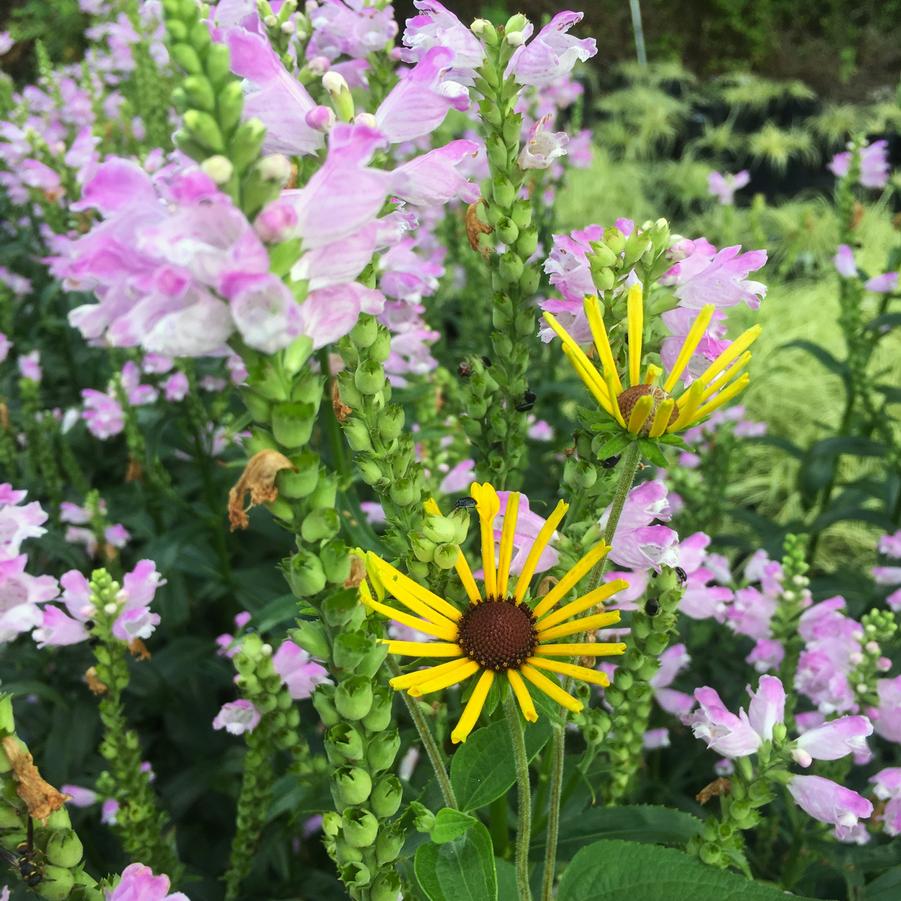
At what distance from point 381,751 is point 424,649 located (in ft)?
0.40

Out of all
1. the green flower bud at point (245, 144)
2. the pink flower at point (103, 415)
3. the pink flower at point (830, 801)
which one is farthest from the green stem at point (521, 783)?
the pink flower at point (103, 415)

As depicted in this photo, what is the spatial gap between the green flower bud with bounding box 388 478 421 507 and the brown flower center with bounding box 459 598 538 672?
0.22m

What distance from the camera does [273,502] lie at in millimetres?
805

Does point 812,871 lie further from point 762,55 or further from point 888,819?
point 762,55

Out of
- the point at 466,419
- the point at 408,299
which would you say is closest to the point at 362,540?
the point at 466,419

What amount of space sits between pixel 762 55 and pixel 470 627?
15.6m

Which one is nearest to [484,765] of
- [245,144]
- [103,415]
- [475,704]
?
[475,704]

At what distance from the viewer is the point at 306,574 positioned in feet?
2.66

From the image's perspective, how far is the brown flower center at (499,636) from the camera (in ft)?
3.15

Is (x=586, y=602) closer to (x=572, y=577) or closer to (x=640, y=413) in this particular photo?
(x=572, y=577)

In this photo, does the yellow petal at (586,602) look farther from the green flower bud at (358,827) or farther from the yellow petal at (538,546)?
the green flower bud at (358,827)

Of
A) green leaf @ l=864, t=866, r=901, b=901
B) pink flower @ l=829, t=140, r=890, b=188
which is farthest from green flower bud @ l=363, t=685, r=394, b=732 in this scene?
pink flower @ l=829, t=140, r=890, b=188

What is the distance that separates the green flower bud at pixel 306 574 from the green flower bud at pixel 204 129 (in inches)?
15.3

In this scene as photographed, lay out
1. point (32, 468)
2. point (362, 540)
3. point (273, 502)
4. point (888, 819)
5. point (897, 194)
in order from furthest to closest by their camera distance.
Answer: point (897, 194)
point (32, 468)
point (362, 540)
point (888, 819)
point (273, 502)
